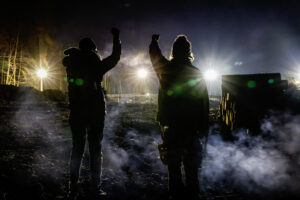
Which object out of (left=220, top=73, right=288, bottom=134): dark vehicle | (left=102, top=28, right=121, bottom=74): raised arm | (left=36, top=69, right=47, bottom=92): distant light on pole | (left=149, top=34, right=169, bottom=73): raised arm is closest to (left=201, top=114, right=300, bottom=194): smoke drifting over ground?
(left=220, top=73, right=288, bottom=134): dark vehicle

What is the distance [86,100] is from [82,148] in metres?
0.68

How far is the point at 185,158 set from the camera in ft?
7.44

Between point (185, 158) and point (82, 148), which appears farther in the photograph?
point (82, 148)

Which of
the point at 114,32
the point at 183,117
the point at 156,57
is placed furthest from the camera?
the point at 114,32

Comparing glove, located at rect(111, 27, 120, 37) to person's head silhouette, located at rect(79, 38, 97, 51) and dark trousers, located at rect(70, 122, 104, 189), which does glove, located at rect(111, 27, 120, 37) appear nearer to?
person's head silhouette, located at rect(79, 38, 97, 51)

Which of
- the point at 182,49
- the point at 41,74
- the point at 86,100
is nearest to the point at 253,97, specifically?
the point at 182,49

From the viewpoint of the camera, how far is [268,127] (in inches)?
217

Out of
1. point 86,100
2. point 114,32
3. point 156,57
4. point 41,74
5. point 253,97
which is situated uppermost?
point 41,74

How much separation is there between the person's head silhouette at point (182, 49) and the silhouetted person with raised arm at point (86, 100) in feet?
2.76

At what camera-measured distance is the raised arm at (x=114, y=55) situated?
2.54 meters

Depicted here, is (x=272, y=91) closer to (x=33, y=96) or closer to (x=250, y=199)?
(x=250, y=199)

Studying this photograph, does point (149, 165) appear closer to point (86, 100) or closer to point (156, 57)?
point (86, 100)

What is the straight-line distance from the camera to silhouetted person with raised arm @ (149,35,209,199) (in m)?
2.21

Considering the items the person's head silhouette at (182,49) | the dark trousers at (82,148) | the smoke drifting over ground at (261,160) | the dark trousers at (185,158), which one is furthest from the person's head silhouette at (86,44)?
the smoke drifting over ground at (261,160)
